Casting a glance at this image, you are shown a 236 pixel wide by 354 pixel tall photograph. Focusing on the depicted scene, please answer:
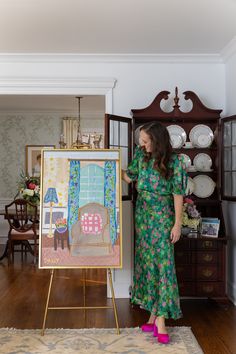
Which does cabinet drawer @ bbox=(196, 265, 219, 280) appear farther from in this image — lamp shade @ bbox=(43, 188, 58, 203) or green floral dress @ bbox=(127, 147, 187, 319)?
lamp shade @ bbox=(43, 188, 58, 203)

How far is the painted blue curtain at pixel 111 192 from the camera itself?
3.60 m

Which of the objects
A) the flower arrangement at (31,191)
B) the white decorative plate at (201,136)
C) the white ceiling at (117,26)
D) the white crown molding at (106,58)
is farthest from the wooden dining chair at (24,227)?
the white decorative plate at (201,136)

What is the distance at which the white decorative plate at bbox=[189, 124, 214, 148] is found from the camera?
4609 mm

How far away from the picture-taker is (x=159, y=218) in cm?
351

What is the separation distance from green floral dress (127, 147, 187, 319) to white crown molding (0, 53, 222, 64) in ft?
5.36

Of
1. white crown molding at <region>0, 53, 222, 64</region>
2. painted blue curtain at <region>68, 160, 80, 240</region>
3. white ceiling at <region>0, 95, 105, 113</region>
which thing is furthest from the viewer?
white ceiling at <region>0, 95, 105, 113</region>

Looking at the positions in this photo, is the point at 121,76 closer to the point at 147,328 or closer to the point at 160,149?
the point at 160,149

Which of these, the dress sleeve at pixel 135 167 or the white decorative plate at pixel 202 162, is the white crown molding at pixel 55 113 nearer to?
the white decorative plate at pixel 202 162

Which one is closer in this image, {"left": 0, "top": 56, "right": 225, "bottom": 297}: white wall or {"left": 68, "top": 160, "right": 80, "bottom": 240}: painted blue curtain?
{"left": 68, "top": 160, "right": 80, "bottom": 240}: painted blue curtain

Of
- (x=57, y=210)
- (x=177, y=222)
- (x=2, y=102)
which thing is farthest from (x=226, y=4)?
(x=2, y=102)

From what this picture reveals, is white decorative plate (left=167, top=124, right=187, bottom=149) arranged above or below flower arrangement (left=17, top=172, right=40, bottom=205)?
above

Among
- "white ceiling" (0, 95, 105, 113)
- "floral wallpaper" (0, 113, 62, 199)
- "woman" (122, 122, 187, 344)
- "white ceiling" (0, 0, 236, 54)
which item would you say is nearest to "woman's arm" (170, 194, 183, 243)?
"woman" (122, 122, 187, 344)

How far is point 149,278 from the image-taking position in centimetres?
357

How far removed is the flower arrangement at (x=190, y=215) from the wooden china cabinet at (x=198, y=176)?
129 mm
